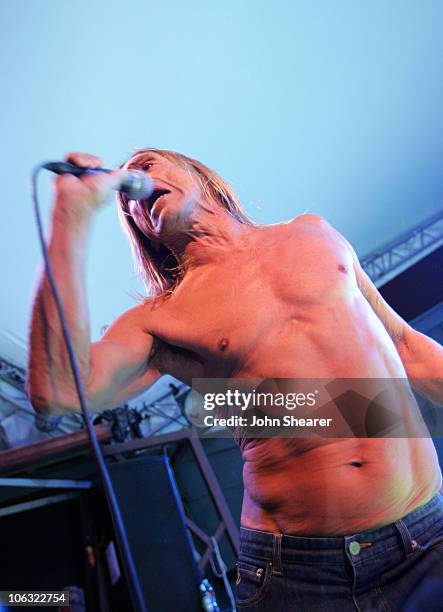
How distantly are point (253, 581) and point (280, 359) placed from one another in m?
0.54

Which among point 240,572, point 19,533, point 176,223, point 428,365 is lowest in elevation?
point 19,533

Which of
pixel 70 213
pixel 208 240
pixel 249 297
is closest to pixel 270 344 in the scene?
pixel 249 297

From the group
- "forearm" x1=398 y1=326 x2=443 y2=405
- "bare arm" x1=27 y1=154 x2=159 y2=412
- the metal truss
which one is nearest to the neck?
"bare arm" x1=27 y1=154 x2=159 y2=412

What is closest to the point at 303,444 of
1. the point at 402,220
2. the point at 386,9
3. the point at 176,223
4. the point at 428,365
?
the point at 428,365

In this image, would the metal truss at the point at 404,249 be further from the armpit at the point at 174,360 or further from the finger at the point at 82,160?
the finger at the point at 82,160

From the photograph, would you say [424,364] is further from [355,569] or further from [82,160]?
[82,160]

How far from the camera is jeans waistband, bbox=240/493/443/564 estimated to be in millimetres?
Result: 1040

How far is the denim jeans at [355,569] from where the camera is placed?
101 centimetres

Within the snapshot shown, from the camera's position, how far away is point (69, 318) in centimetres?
106

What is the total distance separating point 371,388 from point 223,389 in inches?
15.3

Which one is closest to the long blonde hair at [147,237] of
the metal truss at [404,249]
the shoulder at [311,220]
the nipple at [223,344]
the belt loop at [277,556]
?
the shoulder at [311,220]

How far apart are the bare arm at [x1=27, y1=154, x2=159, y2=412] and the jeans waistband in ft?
1.80

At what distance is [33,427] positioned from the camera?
4.97 metres

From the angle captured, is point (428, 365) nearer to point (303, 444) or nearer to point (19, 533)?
point (303, 444)
